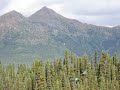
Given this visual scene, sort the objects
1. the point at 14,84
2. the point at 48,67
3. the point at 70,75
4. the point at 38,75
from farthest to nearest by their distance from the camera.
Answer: the point at 14,84
the point at 70,75
the point at 48,67
the point at 38,75

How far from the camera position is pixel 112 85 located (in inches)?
6019

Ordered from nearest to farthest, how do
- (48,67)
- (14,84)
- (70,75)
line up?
(48,67)
(70,75)
(14,84)

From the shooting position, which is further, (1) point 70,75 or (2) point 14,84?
(2) point 14,84

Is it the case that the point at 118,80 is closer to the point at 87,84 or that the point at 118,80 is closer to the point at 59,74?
the point at 87,84

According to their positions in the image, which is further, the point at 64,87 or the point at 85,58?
the point at 85,58

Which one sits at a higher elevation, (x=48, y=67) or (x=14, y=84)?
(x=48, y=67)

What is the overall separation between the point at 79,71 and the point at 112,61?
19758mm

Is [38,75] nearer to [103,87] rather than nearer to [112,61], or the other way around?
[103,87]

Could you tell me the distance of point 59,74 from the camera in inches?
6964

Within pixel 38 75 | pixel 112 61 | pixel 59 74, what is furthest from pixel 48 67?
pixel 112 61

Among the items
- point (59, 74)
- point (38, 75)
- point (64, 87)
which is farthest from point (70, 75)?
point (38, 75)

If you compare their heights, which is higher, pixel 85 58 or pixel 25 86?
pixel 85 58

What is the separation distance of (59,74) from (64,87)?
63.7 ft

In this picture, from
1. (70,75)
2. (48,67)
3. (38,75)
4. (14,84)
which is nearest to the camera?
(38,75)
